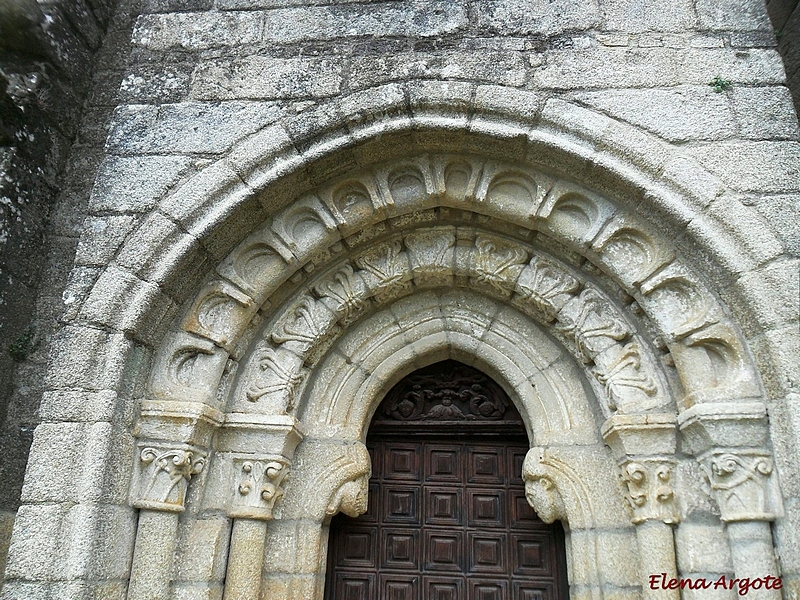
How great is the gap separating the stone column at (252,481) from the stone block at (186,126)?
1.35m

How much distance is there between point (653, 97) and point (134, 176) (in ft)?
8.27

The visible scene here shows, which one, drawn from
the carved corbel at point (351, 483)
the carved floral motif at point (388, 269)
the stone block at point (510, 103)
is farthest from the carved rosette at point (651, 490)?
the stone block at point (510, 103)

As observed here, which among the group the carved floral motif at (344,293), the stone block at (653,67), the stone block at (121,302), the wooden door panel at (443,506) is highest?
the stone block at (653,67)

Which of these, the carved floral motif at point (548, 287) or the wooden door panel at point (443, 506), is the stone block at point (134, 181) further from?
the wooden door panel at point (443, 506)

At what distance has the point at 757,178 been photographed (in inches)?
102

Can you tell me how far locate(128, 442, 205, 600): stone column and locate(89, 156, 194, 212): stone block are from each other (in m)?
1.14

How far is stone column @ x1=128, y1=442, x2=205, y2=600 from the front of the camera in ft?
8.28

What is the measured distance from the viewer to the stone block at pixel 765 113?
2689 millimetres

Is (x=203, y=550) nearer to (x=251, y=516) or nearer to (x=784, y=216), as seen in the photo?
(x=251, y=516)

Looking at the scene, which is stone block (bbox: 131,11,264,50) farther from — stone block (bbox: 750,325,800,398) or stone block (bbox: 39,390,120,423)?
stone block (bbox: 750,325,800,398)

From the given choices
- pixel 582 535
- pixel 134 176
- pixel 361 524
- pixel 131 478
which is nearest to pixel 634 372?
pixel 582 535

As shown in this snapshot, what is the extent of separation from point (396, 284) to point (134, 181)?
4.58ft

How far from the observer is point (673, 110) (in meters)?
2.78

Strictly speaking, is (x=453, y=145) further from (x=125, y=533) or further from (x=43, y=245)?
(x=125, y=533)
